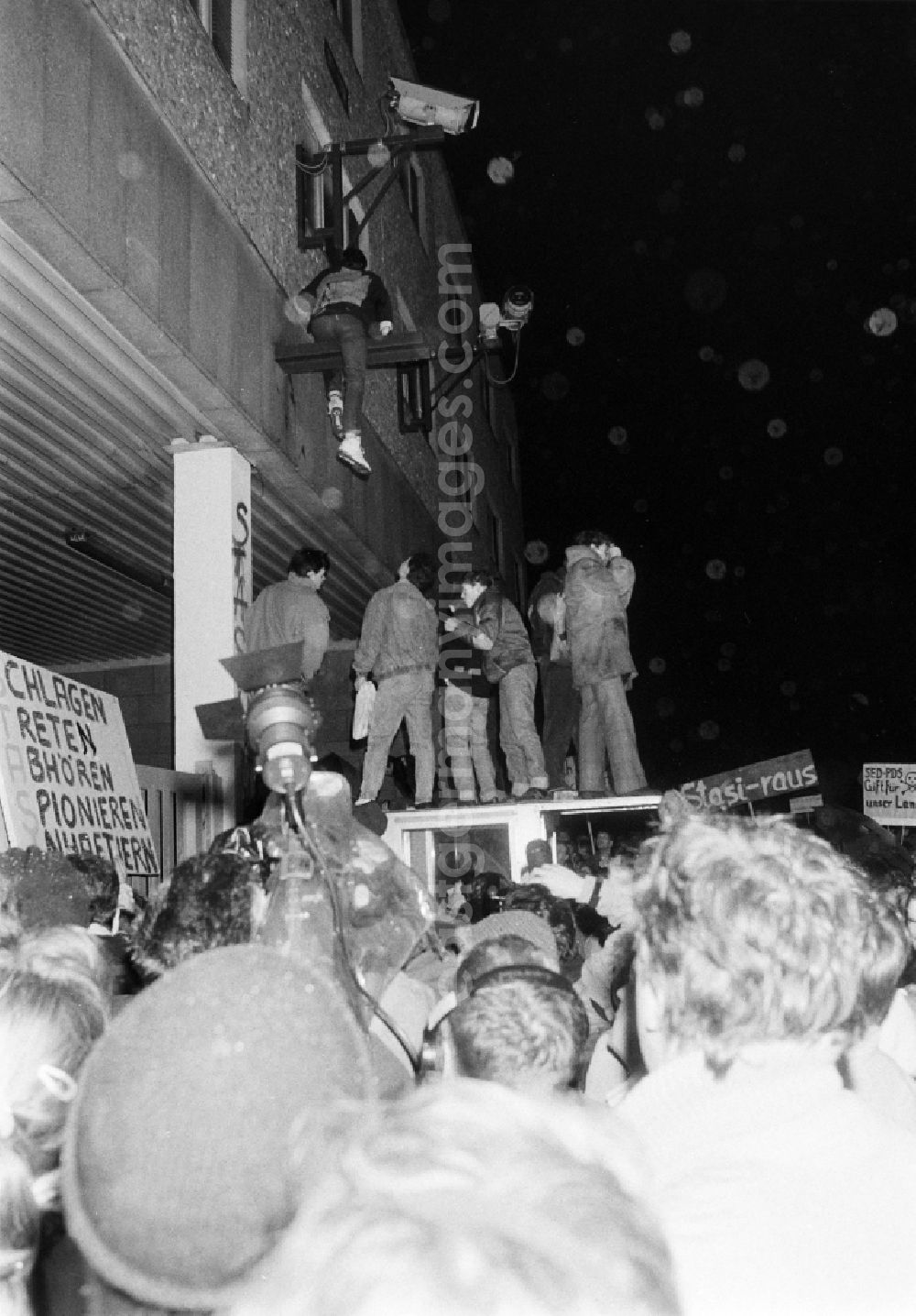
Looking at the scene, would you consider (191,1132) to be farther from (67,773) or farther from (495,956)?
(67,773)

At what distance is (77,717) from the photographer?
6.25 m

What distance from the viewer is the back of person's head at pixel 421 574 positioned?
29.7 feet

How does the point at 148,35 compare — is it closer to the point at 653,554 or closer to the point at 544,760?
the point at 544,760

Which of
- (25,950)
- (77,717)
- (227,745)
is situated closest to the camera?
(25,950)

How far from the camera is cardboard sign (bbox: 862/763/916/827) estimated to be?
623 inches

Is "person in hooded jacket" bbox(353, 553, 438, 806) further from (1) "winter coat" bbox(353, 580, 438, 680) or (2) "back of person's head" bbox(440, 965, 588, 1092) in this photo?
(2) "back of person's head" bbox(440, 965, 588, 1092)

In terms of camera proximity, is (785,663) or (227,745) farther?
(785,663)

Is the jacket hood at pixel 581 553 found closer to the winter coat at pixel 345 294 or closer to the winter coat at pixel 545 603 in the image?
the winter coat at pixel 545 603

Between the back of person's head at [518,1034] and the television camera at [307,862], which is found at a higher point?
the television camera at [307,862]

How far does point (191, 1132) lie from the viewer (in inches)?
41.9

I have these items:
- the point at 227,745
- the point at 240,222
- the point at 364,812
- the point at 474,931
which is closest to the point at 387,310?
the point at 240,222

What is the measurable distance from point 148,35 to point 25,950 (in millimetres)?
6154

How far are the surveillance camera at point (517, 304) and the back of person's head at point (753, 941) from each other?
15.5 m

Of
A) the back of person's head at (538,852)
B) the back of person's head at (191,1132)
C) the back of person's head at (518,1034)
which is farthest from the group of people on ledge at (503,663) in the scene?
the back of person's head at (191,1132)
